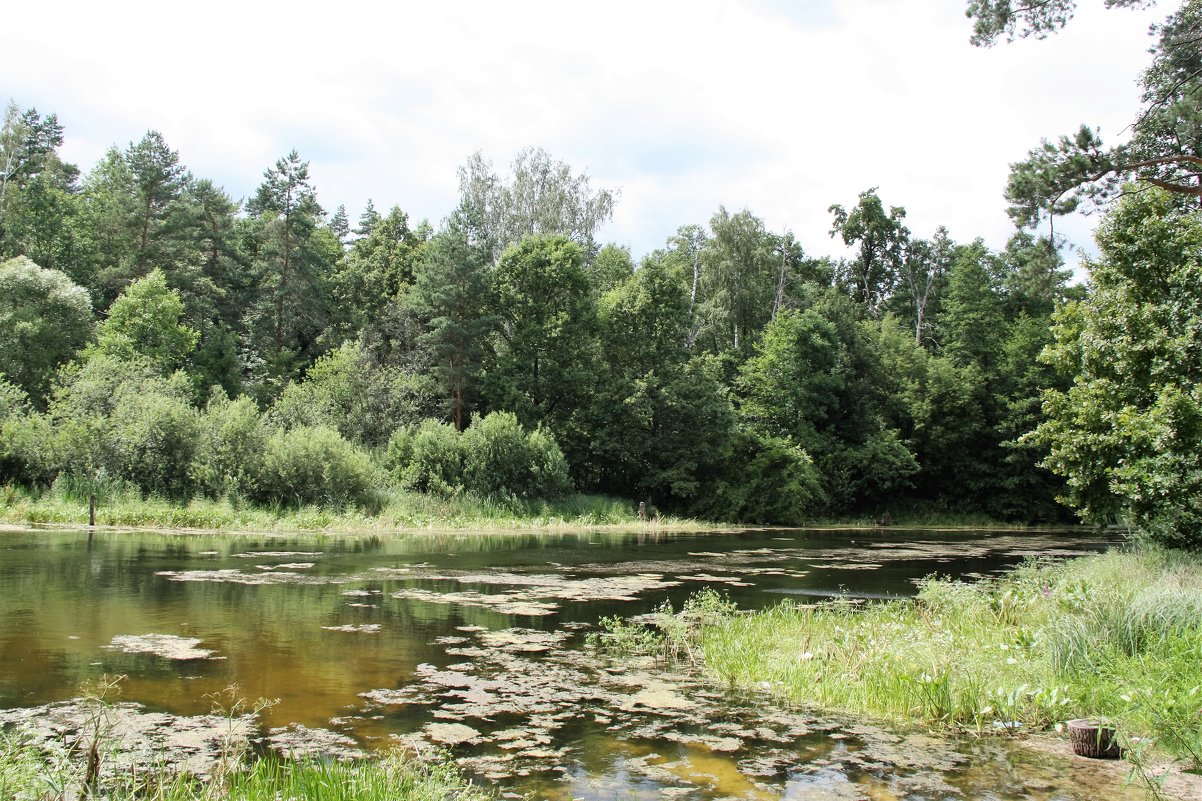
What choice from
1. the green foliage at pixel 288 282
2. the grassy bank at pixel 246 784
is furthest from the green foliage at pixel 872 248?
the grassy bank at pixel 246 784

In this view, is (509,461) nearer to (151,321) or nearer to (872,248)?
(151,321)

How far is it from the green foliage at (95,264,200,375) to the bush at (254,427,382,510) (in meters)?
15.1

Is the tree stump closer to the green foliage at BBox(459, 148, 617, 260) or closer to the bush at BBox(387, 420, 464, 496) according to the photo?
the bush at BBox(387, 420, 464, 496)

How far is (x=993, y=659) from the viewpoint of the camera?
9445 millimetres

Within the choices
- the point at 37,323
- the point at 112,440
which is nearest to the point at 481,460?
the point at 112,440

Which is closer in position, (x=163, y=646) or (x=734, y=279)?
(x=163, y=646)

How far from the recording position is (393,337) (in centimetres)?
5031

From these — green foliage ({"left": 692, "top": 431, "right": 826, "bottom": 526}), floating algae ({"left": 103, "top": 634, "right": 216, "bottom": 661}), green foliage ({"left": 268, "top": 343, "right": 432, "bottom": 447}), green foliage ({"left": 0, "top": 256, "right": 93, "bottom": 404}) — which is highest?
green foliage ({"left": 0, "top": 256, "right": 93, "bottom": 404})

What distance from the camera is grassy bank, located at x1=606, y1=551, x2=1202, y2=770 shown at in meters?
7.87

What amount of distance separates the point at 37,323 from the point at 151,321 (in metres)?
5.10

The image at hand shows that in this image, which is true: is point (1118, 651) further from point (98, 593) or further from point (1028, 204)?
→ point (98, 593)

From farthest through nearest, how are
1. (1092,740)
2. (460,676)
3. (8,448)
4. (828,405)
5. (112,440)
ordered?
(828,405) < (112,440) < (8,448) < (460,676) < (1092,740)

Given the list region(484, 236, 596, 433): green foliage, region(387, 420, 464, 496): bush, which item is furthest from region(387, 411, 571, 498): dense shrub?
region(484, 236, 596, 433): green foliage

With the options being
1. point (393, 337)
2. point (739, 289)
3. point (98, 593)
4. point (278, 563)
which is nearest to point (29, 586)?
point (98, 593)
